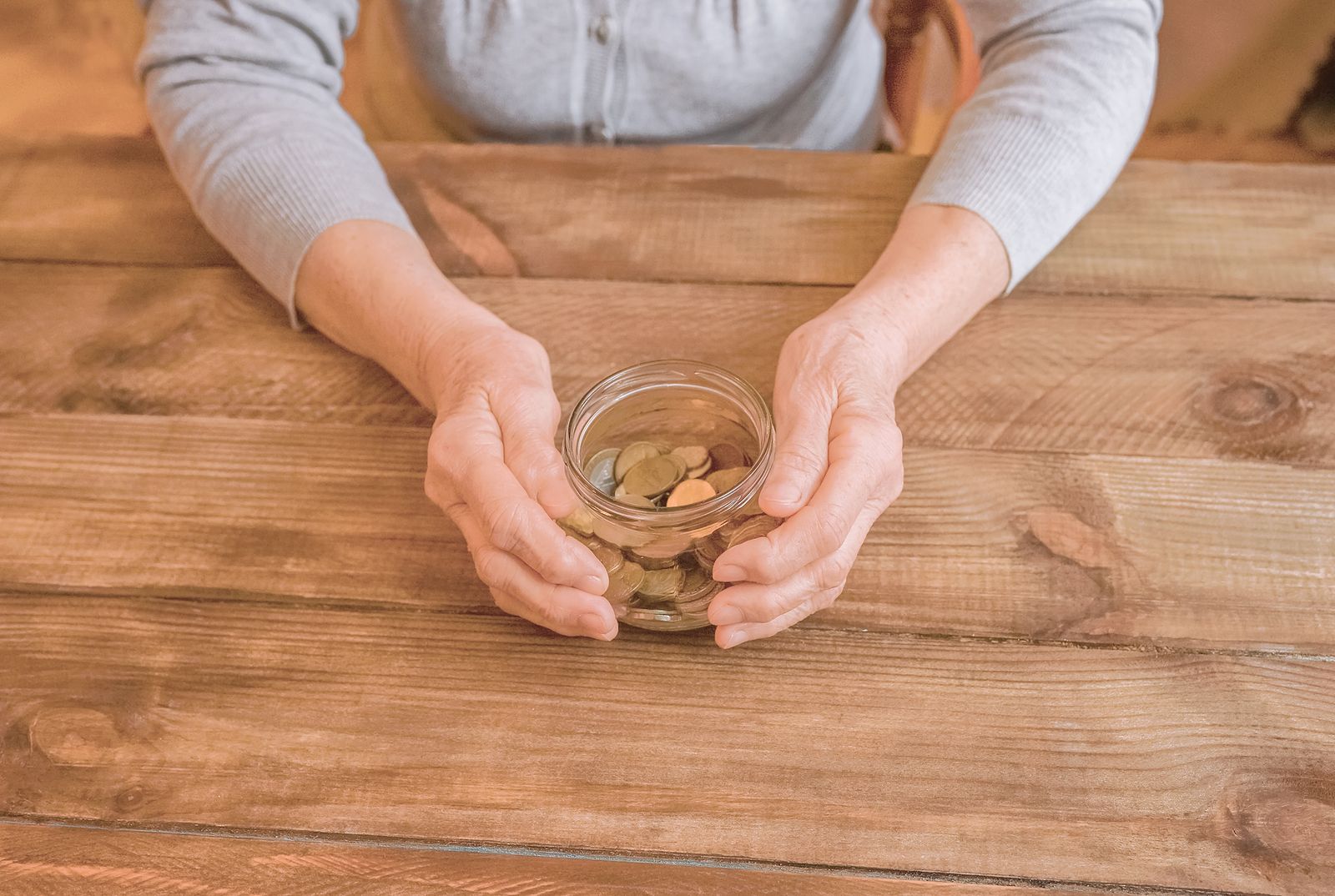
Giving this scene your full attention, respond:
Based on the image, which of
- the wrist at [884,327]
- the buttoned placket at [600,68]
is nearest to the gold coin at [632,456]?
the wrist at [884,327]

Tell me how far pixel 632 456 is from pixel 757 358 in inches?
8.9

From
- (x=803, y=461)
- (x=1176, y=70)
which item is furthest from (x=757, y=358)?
(x=1176, y=70)

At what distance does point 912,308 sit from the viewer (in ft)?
2.93

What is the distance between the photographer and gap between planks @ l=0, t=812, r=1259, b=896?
64 centimetres

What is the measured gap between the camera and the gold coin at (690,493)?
710mm

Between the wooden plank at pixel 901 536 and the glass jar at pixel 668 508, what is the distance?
0.38ft

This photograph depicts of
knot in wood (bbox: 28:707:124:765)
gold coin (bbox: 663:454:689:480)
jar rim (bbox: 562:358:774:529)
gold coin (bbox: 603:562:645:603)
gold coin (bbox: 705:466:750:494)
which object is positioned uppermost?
jar rim (bbox: 562:358:774:529)

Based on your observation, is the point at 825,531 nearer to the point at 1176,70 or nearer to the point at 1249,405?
the point at 1249,405

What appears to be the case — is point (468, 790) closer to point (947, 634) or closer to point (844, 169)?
point (947, 634)

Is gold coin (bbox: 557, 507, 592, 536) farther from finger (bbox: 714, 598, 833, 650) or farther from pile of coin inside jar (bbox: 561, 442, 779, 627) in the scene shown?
finger (bbox: 714, 598, 833, 650)

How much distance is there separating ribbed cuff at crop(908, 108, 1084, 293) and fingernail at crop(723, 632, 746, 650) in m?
0.46

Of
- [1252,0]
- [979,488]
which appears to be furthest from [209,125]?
[1252,0]

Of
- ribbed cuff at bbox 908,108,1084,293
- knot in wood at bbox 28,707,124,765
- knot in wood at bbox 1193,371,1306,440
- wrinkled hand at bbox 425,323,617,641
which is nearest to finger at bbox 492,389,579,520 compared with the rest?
wrinkled hand at bbox 425,323,617,641

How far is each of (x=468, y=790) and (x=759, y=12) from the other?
35.9 inches
